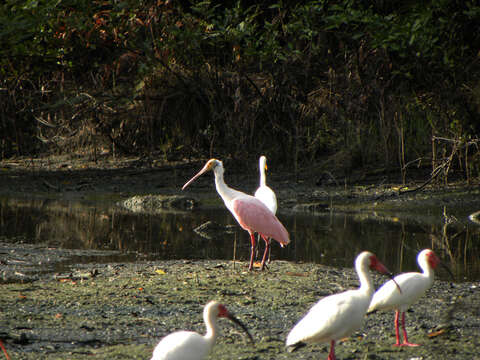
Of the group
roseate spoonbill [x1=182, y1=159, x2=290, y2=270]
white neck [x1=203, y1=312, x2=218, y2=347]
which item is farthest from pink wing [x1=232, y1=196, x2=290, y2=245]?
white neck [x1=203, y1=312, x2=218, y2=347]

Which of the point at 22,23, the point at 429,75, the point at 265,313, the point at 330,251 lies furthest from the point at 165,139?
the point at 265,313

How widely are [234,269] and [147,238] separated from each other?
264 centimetres

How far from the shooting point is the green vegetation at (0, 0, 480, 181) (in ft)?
47.5

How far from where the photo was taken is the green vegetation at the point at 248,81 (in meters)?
14.5

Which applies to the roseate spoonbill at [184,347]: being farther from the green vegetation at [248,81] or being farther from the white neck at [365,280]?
the green vegetation at [248,81]

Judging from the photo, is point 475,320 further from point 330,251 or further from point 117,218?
point 117,218

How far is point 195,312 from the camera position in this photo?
607 centimetres

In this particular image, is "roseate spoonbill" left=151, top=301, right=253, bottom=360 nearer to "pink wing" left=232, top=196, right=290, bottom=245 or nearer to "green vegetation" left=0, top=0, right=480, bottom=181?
"pink wing" left=232, top=196, right=290, bottom=245

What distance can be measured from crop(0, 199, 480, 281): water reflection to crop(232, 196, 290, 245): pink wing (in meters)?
0.52

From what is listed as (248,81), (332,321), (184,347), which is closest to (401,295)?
(332,321)

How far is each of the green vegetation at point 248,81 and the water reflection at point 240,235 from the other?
3.06 meters

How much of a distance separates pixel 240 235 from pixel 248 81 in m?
6.08

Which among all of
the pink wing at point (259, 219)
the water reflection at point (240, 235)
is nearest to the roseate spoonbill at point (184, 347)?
the pink wing at point (259, 219)

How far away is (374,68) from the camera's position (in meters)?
15.8
